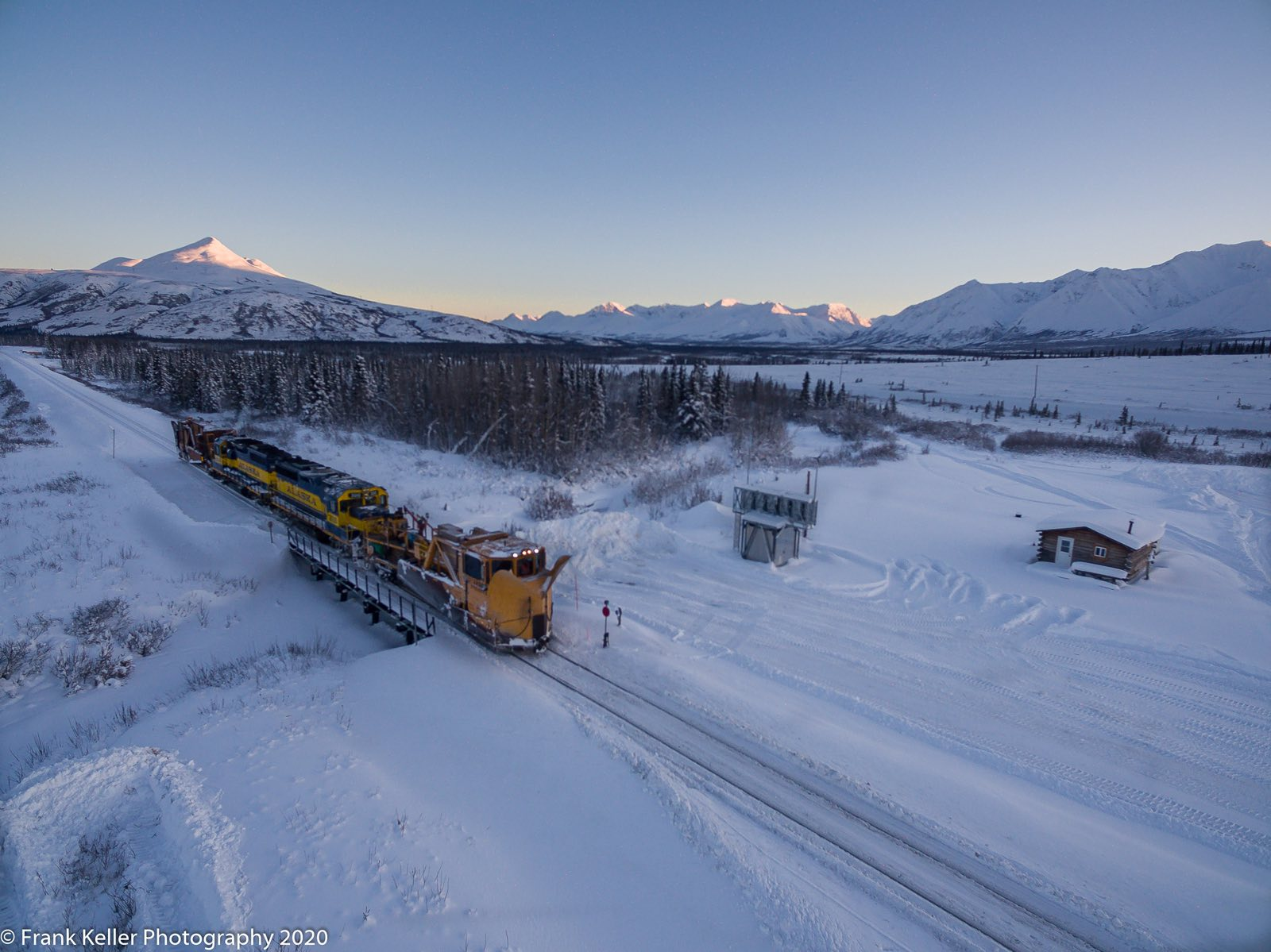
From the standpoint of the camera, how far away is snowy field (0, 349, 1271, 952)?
314 inches

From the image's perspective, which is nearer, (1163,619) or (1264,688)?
(1264,688)

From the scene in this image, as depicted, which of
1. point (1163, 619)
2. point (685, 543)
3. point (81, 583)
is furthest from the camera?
point (685, 543)

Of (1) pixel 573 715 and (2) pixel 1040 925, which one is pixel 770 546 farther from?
(2) pixel 1040 925

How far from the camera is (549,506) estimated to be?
31016 millimetres

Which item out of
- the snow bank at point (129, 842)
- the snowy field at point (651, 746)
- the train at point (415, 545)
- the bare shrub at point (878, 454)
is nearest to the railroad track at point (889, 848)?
the snowy field at point (651, 746)

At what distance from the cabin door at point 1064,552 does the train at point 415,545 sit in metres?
19.1

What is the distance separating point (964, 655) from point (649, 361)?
148 meters

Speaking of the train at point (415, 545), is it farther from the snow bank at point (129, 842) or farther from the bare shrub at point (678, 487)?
the bare shrub at point (678, 487)

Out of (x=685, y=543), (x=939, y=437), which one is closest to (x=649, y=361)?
(x=939, y=437)

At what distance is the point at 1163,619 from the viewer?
18.2 m

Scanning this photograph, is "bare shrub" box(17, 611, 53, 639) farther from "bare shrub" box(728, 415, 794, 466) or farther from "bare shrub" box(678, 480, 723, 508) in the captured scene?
"bare shrub" box(728, 415, 794, 466)

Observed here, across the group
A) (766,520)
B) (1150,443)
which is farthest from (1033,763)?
(1150,443)

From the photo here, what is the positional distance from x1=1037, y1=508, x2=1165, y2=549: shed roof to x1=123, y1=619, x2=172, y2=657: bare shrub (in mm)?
30412

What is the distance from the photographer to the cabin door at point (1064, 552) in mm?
22094
